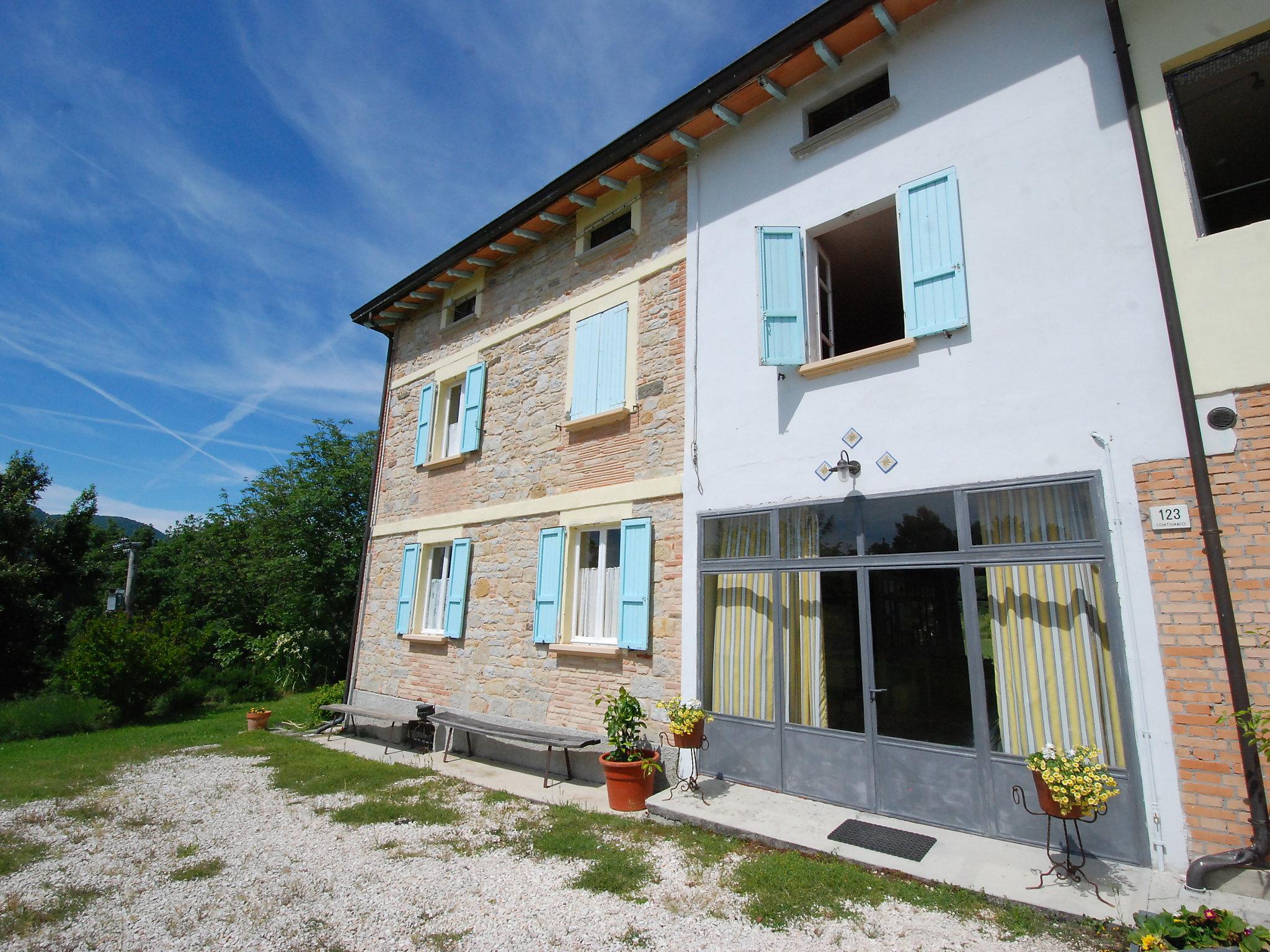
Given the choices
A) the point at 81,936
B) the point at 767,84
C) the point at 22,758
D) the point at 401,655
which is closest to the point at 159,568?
the point at 22,758

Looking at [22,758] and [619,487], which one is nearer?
[619,487]

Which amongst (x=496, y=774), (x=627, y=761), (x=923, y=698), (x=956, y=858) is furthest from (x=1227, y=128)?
(x=496, y=774)

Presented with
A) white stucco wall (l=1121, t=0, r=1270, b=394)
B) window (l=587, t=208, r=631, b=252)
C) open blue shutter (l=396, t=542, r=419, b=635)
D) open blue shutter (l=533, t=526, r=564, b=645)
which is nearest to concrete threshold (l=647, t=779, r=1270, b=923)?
open blue shutter (l=533, t=526, r=564, b=645)

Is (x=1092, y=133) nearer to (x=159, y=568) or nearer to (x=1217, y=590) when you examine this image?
(x=1217, y=590)

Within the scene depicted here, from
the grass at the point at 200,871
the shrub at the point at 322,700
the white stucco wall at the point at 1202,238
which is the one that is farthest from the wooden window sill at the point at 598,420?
the shrub at the point at 322,700

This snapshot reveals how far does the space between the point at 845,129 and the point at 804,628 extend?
4749mm

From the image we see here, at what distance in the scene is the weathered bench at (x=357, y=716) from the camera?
882 cm

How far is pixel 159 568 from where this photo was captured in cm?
2630

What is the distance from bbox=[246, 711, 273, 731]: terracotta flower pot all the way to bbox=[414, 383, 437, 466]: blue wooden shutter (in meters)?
4.89

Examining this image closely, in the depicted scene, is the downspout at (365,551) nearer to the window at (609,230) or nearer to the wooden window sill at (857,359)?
the window at (609,230)

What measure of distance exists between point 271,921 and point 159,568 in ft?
94.0

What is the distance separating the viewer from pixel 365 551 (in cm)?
1099

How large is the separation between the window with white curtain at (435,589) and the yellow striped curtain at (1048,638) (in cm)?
729

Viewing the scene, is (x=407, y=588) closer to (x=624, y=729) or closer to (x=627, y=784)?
(x=624, y=729)
